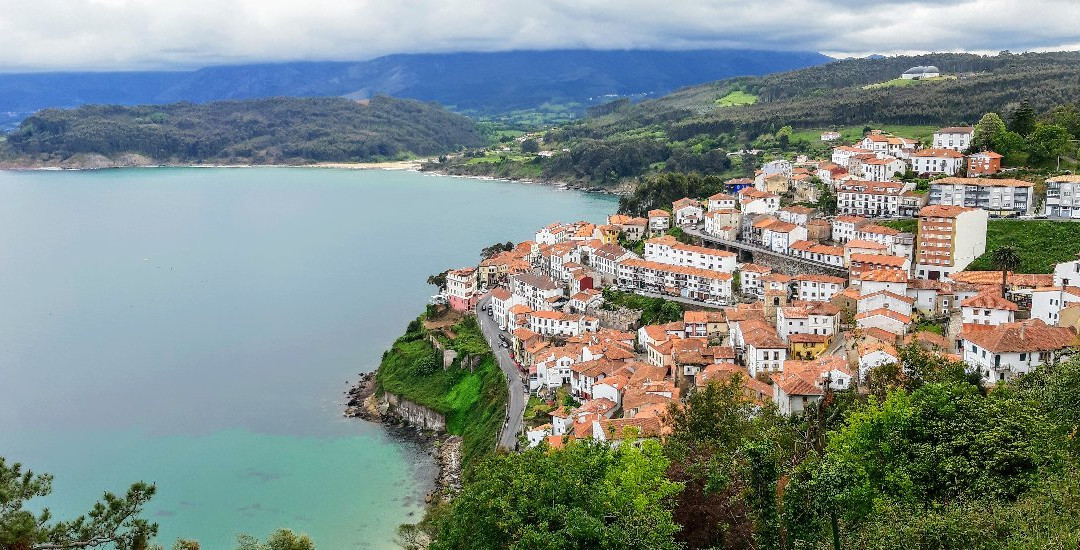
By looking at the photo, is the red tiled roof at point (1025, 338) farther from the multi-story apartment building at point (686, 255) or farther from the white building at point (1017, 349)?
the multi-story apartment building at point (686, 255)

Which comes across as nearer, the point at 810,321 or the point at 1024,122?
the point at 810,321

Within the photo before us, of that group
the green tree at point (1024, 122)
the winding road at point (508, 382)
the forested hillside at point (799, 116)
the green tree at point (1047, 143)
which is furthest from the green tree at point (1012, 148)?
the winding road at point (508, 382)

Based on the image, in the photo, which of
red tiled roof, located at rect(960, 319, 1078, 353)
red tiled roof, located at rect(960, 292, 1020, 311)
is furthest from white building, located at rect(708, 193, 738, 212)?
red tiled roof, located at rect(960, 319, 1078, 353)

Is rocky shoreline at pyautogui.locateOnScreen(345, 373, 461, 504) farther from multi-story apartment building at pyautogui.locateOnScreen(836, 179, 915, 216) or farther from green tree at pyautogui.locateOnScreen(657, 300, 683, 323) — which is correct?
multi-story apartment building at pyautogui.locateOnScreen(836, 179, 915, 216)

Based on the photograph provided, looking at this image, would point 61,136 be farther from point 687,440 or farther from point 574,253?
point 687,440

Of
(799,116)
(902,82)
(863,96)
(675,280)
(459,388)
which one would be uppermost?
(902,82)

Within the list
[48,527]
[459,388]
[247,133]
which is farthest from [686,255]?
[247,133]

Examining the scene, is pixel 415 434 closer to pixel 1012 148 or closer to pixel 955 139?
pixel 1012 148

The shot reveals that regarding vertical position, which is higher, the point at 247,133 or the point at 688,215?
the point at 247,133
